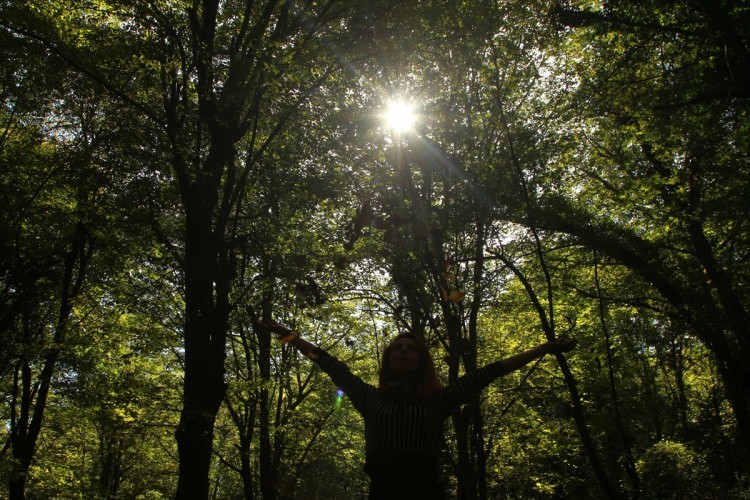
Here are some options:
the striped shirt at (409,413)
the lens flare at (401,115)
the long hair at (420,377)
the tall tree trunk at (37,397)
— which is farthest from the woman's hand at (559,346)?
the tall tree trunk at (37,397)

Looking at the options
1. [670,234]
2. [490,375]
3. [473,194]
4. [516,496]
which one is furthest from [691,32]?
[516,496]

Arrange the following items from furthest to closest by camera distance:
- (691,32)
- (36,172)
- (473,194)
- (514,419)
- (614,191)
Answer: (514,419) → (614,191) → (36,172) → (691,32) → (473,194)

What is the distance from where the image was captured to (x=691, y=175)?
33.2 feet

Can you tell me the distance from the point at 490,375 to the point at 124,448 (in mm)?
20767

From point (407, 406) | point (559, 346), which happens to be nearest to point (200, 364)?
point (407, 406)

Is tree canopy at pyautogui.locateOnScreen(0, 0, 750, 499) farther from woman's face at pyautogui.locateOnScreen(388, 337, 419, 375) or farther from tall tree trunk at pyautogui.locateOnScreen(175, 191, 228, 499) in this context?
woman's face at pyautogui.locateOnScreen(388, 337, 419, 375)

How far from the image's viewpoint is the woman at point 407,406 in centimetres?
249

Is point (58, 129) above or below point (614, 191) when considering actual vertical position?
above

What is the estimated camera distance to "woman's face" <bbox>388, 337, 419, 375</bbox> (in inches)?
113

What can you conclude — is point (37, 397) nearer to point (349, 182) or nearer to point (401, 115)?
point (349, 182)

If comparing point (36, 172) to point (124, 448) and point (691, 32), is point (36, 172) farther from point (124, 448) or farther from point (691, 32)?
point (124, 448)

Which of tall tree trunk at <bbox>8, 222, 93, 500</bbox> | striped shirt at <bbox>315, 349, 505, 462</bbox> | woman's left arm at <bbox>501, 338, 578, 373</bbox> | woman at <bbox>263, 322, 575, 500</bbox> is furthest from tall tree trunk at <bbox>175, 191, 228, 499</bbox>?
tall tree trunk at <bbox>8, 222, 93, 500</bbox>

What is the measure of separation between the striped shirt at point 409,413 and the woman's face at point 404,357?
0.64ft

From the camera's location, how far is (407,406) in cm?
268
